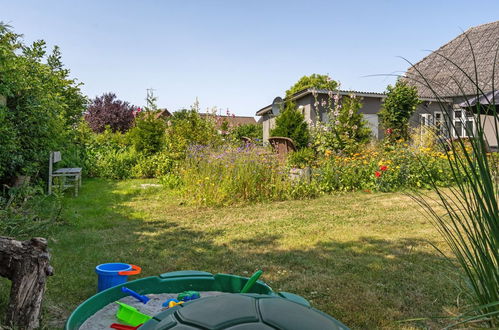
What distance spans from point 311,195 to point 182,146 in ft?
15.2

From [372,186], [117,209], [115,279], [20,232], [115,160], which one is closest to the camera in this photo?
[115,279]

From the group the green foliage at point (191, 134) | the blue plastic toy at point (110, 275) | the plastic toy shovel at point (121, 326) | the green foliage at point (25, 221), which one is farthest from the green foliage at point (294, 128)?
the plastic toy shovel at point (121, 326)

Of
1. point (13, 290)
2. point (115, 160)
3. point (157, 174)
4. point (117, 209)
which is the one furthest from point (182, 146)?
point (13, 290)

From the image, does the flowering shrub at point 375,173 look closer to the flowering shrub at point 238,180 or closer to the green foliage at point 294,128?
the flowering shrub at point 238,180

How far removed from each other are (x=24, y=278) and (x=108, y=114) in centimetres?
2651

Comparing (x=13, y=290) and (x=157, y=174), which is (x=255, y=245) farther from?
(x=157, y=174)

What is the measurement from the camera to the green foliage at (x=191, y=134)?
1041cm

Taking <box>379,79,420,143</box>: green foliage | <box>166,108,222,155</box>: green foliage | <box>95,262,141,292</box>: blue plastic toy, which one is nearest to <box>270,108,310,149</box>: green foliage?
<box>166,108,222,155</box>: green foliage

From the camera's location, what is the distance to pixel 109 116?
27000 mm

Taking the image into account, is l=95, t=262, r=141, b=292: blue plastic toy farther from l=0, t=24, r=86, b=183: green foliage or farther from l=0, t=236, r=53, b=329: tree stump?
l=0, t=24, r=86, b=183: green foliage

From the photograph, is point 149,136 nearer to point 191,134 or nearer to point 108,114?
point 191,134

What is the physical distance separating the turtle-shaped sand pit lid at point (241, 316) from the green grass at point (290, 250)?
93 cm

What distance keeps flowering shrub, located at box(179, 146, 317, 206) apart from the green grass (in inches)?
14.2

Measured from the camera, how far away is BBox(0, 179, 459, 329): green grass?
108 inches
